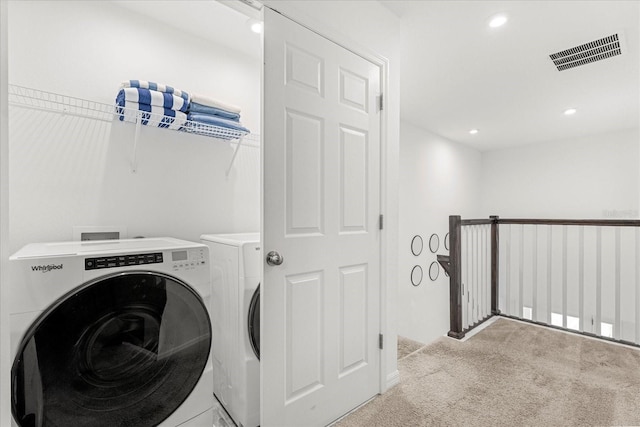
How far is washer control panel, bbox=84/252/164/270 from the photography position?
116 centimetres

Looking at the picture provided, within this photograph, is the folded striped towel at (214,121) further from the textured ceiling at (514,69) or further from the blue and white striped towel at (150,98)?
the textured ceiling at (514,69)

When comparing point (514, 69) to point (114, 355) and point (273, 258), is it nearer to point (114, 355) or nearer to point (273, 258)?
point (273, 258)

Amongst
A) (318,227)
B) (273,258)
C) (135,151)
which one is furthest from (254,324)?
(135,151)

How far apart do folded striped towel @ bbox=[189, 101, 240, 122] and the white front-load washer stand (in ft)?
3.06

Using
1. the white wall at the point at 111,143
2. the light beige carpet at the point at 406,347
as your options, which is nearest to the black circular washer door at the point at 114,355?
the white wall at the point at 111,143

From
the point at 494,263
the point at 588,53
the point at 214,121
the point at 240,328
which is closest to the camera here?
the point at 240,328

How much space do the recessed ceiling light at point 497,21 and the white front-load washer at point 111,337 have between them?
2.32 metres

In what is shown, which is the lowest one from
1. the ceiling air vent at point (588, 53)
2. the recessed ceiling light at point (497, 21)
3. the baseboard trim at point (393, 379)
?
the baseboard trim at point (393, 379)

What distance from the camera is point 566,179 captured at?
489 centimetres

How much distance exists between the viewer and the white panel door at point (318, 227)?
1435 mm

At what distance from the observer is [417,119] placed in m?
4.13

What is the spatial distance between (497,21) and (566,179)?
4.00 meters

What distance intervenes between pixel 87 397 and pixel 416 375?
6.11 feet

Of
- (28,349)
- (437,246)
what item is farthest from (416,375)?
(437,246)
